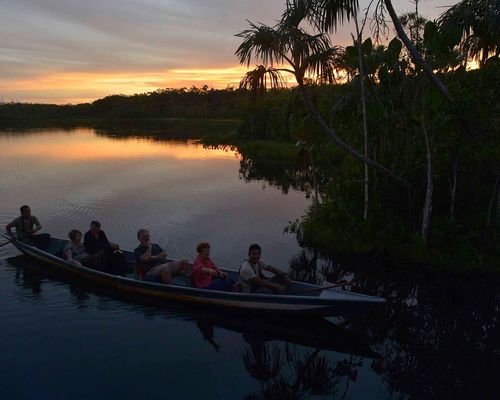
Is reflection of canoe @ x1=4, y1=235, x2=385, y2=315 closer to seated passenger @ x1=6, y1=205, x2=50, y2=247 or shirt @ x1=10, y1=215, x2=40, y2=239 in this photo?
seated passenger @ x1=6, y1=205, x2=50, y2=247

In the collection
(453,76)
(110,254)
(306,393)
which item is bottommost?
(306,393)

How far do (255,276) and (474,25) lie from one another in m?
8.56

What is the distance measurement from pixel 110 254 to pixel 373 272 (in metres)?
7.40

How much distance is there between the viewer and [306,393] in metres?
8.21

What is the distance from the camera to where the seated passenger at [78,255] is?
12734 mm

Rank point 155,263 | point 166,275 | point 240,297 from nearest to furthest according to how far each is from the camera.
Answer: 1. point 240,297
2. point 166,275
3. point 155,263

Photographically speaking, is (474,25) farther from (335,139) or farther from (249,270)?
(249,270)

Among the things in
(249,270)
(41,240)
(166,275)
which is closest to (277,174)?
(41,240)

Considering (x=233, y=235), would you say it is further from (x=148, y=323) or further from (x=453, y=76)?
(x=453, y=76)

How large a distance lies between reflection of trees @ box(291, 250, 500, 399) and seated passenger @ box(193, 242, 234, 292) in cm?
A: 296

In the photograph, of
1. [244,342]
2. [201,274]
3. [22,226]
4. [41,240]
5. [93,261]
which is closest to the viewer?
[244,342]

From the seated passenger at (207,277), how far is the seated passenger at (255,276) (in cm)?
43

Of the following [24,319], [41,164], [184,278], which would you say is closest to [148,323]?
[184,278]

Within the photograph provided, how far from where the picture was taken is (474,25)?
40.8ft
